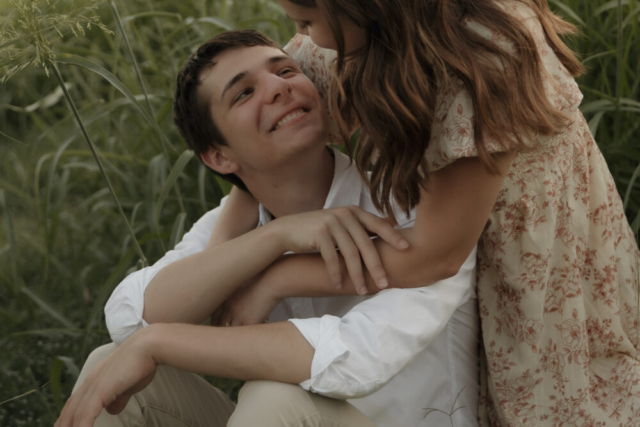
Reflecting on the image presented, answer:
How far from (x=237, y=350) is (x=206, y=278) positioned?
0.31 m

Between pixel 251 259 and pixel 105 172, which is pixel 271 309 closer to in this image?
pixel 251 259

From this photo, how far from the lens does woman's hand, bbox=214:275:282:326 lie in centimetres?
173

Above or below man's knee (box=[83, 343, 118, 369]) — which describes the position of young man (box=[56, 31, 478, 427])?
above

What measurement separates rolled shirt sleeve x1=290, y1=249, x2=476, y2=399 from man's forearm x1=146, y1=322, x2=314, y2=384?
0.03 metres

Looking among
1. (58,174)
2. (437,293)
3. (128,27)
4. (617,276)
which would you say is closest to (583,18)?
(617,276)

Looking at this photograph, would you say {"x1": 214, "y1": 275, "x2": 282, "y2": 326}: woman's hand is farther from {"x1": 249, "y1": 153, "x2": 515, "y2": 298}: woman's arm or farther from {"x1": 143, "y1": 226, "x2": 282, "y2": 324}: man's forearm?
{"x1": 249, "y1": 153, "x2": 515, "y2": 298}: woman's arm

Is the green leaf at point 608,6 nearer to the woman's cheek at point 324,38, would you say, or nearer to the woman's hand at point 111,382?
the woman's cheek at point 324,38

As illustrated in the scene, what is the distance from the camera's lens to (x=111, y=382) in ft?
5.07

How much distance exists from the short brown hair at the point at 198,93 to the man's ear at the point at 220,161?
16mm

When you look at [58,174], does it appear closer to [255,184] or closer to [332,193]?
[255,184]

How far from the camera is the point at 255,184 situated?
203 centimetres

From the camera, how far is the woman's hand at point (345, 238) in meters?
1.55

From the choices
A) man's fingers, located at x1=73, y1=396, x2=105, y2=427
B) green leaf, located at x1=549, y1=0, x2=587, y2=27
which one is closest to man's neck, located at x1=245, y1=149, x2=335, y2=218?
man's fingers, located at x1=73, y1=396, x2=105, y2=427

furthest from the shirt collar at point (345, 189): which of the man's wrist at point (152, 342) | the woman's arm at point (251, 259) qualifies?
the man's wrist at point (152, 342)
